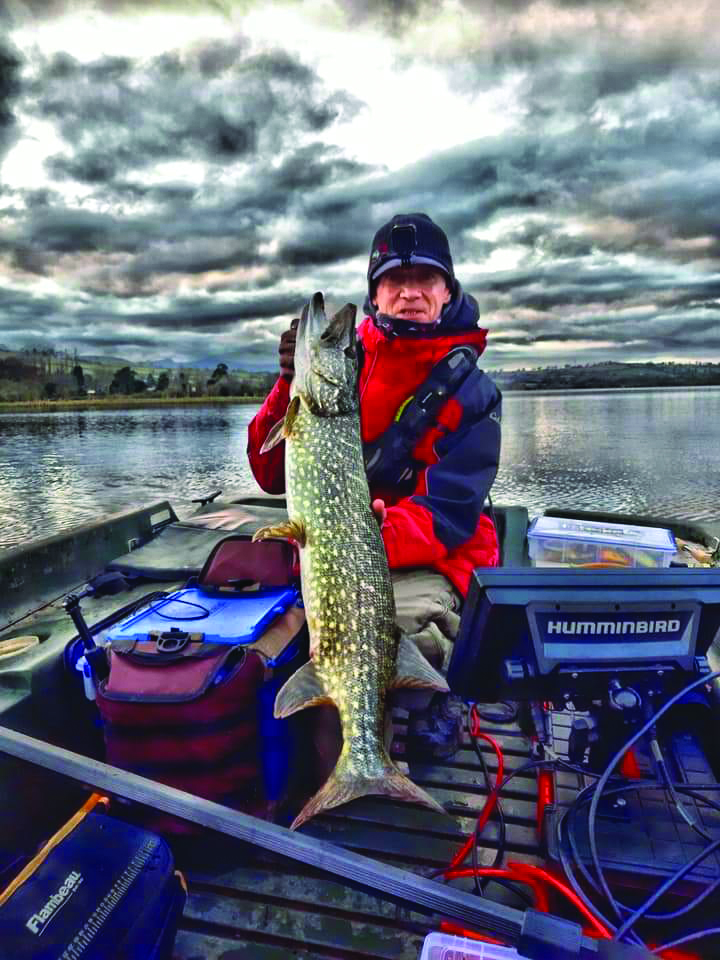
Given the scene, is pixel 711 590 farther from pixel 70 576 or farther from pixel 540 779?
pixel 70 576

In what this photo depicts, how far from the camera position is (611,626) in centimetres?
189

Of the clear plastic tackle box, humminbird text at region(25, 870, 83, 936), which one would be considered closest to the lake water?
the clear plastic tackle box

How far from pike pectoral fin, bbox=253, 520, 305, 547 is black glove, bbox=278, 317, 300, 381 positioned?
2.89 ft

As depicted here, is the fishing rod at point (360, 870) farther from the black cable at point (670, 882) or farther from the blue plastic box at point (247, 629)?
the blue plastic box at point (247, 629)

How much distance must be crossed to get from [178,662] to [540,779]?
1.54m

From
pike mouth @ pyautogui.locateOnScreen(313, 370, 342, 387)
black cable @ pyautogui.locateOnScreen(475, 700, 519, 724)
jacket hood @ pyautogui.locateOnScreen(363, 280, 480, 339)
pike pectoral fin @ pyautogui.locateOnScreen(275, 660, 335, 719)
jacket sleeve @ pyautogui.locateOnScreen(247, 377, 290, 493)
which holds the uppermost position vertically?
jacket hood @ pyautogui.locateOnScreen(363, 280, 480, 339)

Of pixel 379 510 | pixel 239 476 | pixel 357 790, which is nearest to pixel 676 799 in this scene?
pixel 357 790

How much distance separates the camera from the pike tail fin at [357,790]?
7.63 feet

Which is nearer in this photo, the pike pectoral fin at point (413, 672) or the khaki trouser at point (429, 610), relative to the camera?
the pike pectoral fin at point (413, 672)

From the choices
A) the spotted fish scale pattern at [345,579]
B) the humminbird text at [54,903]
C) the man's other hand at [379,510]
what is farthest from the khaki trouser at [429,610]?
the humminbird text at [54,903]

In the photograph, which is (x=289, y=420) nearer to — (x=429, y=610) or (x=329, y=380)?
(x=329, y=380)

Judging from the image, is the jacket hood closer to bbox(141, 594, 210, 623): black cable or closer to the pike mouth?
the pike mouth

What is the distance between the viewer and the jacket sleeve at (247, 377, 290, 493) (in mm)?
3518

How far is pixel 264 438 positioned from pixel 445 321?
1280mm
